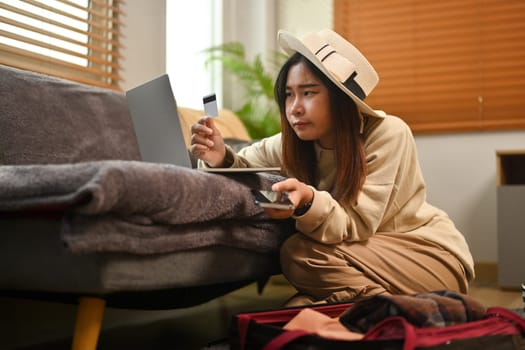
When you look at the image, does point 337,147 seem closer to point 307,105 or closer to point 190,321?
point 307,105

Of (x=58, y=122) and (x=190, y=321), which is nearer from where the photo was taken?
(x=58, y=122)

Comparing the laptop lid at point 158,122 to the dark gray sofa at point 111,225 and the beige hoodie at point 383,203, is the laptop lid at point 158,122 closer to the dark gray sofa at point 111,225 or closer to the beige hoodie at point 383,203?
the dark gray sofa at point 111,225

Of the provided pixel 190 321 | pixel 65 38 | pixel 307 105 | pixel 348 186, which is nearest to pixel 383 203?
pixel 348 186

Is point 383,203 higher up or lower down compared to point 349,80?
lower down

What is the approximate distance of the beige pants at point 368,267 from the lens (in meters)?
1.25

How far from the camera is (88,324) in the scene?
3.20 feet

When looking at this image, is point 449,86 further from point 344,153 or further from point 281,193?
point 281,193

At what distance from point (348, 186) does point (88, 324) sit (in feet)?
1.99

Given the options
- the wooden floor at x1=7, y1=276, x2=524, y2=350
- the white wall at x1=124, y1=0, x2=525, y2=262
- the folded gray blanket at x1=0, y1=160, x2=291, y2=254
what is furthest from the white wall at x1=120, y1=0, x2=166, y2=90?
the folded gray blanket at x1=0, y1=160, x2=291, y2=254

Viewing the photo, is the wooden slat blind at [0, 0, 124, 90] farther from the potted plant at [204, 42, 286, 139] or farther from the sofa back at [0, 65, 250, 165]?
the potted plant at [204, 42, 286, 139]

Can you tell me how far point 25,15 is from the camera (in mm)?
1897

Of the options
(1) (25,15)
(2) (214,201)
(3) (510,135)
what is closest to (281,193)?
(2) (214,201)

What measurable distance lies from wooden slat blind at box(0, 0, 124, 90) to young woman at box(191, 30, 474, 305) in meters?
0.88

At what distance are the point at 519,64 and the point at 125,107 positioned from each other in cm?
207
